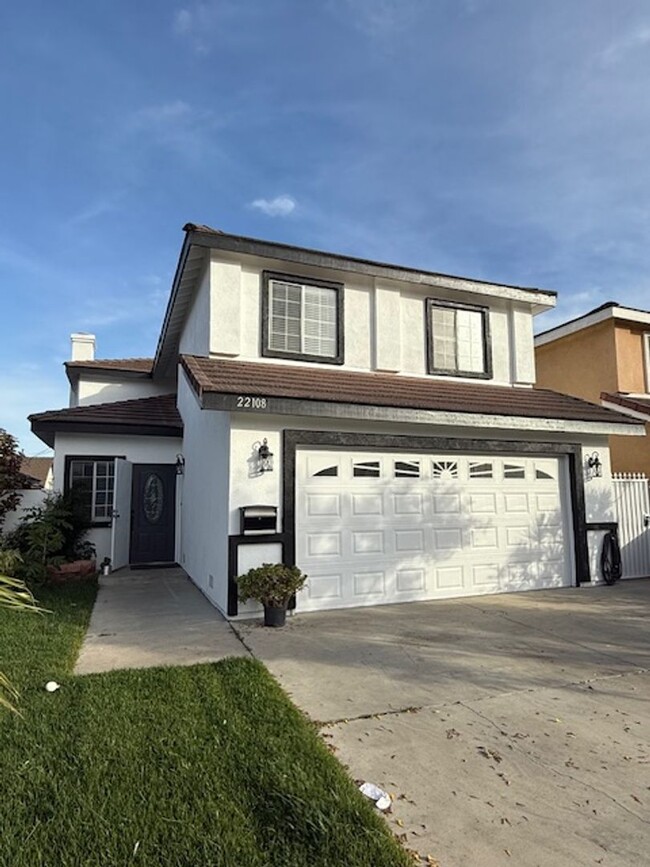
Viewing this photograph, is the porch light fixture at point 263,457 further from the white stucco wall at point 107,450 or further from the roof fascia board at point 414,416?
the white stucco wall at point 107,450

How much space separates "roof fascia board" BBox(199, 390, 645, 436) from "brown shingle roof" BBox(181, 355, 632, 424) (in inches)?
2.7

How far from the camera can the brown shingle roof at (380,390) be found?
7.21m

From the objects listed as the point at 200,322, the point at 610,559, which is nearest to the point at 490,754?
the point at 610,559

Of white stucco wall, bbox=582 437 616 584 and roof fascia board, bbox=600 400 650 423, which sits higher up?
roof fascia board, bbox=600 400 650 423

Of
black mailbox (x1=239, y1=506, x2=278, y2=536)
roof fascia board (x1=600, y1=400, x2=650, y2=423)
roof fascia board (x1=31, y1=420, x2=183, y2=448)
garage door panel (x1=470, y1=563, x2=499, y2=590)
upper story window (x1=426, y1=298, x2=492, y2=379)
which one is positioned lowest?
garage door panel (x1=470, y1=563, x2=499, y2=590)

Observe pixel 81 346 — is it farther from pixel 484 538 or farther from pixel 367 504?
pixel 484 538

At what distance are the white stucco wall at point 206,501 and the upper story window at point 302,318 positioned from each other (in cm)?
184

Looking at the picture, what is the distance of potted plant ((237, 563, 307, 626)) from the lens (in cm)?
638

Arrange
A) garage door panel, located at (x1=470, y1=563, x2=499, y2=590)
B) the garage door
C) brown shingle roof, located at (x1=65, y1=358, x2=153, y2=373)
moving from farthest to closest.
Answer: brown shingle roof, located at (x1=65, y1=358, x2=153, y2=373) → garage door panel, located at (x1=470, y1=563, x2=499, y2=590) → the garage door

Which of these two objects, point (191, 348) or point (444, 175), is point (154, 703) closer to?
point (191, 348)

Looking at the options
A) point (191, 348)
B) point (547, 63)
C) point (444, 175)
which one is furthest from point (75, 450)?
point (547, 63)

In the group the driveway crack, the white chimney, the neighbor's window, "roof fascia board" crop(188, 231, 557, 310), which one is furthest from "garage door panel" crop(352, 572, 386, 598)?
the white chimney

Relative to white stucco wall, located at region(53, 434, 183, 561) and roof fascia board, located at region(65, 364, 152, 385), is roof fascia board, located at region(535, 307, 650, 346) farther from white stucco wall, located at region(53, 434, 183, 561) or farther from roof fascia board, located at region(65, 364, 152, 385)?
roof fascia board, located at region(65, 364, 152, 385)

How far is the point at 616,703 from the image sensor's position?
407 cm
